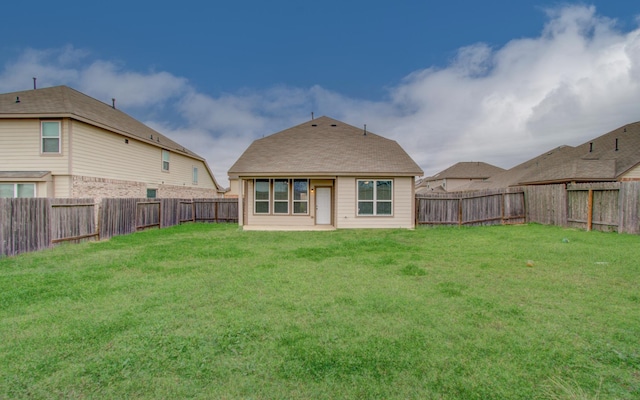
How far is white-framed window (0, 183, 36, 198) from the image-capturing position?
12797 millimetres

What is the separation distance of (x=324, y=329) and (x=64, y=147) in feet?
50.5

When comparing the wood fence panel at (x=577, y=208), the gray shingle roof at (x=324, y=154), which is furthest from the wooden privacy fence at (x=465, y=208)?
the wood fence panel at (x=577, y=208)

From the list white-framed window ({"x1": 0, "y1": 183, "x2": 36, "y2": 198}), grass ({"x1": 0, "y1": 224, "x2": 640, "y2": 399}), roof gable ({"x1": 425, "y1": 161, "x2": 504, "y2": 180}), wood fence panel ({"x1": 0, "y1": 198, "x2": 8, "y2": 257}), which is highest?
roof gable ({"x1": 425, "y1": 161, "x2": 504, "y2": 180})

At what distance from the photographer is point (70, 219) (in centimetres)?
994

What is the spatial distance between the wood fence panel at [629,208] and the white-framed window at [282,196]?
12326mm

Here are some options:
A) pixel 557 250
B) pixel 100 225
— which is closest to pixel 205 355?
pixel 557 250

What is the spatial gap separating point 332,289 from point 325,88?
64.6ft

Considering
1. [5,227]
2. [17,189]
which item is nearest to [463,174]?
[17,189]

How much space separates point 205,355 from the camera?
2.94 m

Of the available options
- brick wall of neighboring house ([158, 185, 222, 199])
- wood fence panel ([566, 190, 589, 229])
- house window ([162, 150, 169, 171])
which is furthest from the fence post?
house window ([162, 150, 169, 171])

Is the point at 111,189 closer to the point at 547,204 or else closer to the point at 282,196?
the point at 282,196

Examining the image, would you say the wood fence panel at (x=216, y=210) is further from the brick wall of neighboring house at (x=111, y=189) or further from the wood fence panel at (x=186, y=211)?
the brick wall of neighboring house at (x=111, y=189)

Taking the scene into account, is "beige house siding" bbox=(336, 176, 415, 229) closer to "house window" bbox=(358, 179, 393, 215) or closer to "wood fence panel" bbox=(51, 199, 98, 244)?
"house window" bbox=(358, 179, 393, 215)

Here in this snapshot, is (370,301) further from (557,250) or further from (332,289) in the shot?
(557,250)
